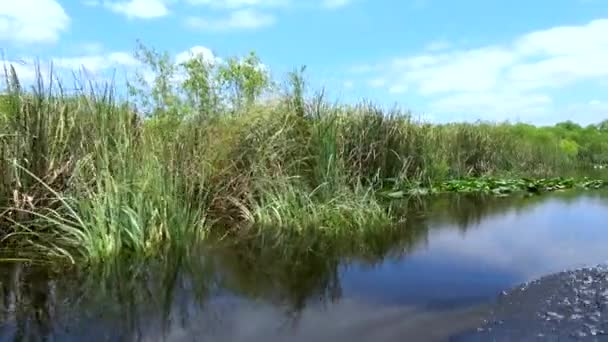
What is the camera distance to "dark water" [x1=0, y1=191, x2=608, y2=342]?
3.75 meters

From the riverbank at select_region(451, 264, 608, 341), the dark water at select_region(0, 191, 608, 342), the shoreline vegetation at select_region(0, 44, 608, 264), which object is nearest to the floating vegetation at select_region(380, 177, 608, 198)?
the shoreline vegetation at select_region(0, 44, 608, 264)

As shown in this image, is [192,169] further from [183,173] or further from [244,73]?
[244,73]

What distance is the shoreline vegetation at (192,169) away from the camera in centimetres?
532

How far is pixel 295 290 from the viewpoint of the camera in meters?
4.79

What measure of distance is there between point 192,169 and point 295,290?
2570 millimetres

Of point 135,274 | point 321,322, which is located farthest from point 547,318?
point 135,274

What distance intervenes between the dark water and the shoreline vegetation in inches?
18.5

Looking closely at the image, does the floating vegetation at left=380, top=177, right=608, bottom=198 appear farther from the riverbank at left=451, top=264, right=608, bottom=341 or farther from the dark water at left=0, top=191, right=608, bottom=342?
the riverbank at left=451, top=264, right=608, bottom=341

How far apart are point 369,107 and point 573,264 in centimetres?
602

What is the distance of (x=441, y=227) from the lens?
7883 mm

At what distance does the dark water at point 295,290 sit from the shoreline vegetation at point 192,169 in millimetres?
469

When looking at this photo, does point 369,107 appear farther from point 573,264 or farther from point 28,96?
point 28,96

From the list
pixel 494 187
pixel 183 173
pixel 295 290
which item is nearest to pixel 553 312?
pixel 295 290

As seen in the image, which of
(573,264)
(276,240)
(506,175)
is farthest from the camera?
(506,175)
